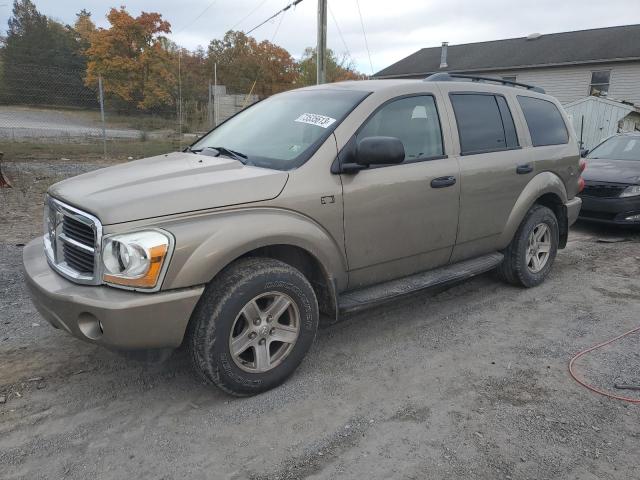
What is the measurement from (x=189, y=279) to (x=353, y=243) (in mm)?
1208

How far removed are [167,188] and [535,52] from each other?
99.5 feet

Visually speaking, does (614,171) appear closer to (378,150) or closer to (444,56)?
(378,150)

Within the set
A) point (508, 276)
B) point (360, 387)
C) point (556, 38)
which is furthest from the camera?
point (556, 38)

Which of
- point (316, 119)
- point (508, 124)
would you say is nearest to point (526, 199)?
point (508, 124)

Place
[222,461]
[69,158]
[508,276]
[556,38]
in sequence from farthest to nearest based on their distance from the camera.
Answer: [556,38]
[69,158]
[508,276]
[222,461]

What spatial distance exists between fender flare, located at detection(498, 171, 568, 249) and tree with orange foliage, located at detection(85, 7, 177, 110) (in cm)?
2121

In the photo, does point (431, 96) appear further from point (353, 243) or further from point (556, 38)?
point (556, 38)

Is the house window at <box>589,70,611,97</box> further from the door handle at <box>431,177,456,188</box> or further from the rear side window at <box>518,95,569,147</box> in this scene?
the door handle at <box>431,177,456,188</box>

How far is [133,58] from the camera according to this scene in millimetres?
30844

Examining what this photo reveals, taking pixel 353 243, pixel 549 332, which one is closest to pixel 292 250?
pixel 353 243

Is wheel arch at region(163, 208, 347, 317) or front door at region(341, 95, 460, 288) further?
front door at region(341, 95, 460, 288)

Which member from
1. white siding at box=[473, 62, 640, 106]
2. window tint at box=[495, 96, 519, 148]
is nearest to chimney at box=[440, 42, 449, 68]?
white siding at box=[473, 62, 640, 106]

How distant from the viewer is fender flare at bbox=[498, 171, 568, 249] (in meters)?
4.61

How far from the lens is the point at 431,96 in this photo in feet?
13.2
